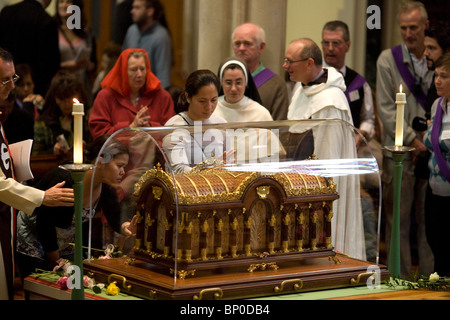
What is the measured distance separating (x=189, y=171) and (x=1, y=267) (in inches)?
50.3

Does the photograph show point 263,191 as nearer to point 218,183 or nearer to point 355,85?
point 218,183

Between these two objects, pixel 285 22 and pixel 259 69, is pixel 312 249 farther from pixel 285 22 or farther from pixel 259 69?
pixel 285 22

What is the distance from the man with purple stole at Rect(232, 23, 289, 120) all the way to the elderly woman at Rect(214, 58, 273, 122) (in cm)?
58

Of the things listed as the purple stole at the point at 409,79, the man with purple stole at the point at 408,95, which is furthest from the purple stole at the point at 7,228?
the purple stole at the point at 409,79

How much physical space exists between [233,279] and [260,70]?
335cm

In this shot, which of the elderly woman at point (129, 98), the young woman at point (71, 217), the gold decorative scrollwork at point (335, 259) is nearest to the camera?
the young woman at point (71, 217)

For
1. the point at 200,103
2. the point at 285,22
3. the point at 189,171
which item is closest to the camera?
the point at 189,171

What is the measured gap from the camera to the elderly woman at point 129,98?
25.0 ft

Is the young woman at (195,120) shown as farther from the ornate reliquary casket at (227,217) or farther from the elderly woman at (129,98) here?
the elderly woman at (129,98)

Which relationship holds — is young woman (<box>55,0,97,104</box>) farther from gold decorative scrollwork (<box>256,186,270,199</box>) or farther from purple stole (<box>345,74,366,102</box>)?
gold decorative scrollwork (<box>256,186,270,199</box>)

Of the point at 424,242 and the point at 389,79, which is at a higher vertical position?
the point at 389,79

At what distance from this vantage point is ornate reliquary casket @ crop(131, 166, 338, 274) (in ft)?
17.0
